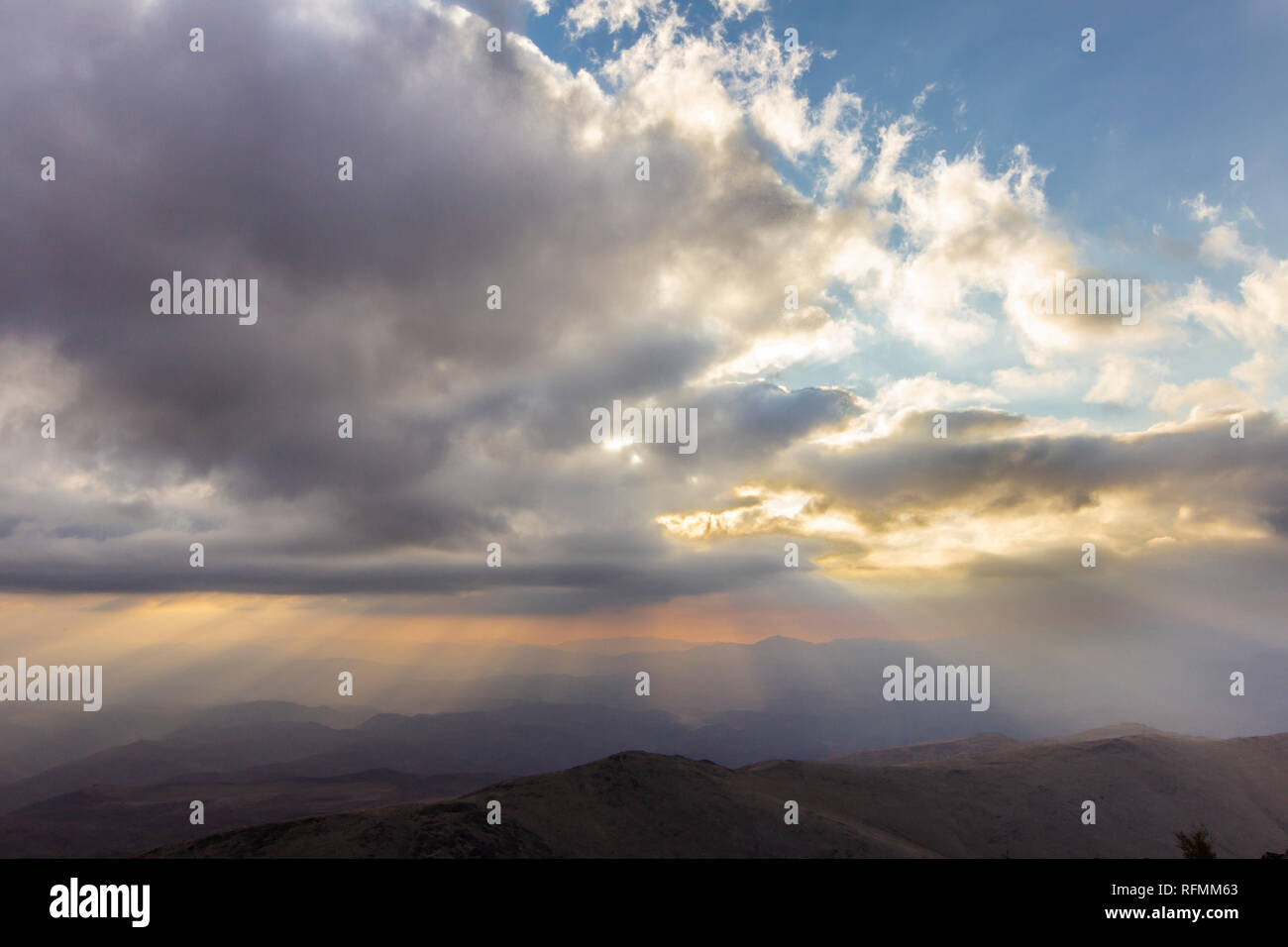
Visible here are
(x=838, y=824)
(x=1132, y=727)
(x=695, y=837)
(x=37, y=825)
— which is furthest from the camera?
(x=37, y=825)

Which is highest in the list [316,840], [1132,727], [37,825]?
[316,840]

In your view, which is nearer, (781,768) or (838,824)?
(838,824)
